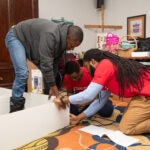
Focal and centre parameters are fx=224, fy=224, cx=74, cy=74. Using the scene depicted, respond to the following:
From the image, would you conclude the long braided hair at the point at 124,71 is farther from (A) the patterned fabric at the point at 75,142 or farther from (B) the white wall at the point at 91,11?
(B) the white wall at the point at 91,11

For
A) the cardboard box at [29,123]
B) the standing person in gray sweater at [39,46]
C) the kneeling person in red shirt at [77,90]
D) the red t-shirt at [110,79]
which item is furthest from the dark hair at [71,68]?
the red t-shirt at [110,79]

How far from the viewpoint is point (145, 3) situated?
312 centimetres

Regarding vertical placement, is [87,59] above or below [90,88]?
above

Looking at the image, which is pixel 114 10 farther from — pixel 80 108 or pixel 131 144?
pixel 131 144

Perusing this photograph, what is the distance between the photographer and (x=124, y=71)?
1355mm

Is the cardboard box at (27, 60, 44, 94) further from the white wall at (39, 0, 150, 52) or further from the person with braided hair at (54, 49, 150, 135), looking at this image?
the person with braided hair at (54, 49, 150, 135)

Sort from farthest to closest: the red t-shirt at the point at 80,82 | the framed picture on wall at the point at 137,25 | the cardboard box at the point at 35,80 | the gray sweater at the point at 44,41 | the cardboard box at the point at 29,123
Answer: the framed picture on wall at the point at 137,25 < the cardboard box at the point at 35,80 < the red t-shirt at the point at 80,82 < the gray sweater at the point at 44,41 < the cardboard box at the point at 29,123

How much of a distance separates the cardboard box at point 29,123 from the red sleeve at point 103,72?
1.12 feet

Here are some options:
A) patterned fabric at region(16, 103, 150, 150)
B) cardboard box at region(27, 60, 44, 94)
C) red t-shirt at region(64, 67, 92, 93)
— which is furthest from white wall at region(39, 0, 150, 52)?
patterned fabric at region(16, 103, 150, 150)

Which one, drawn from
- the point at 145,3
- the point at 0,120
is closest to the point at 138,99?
the point at 0,120

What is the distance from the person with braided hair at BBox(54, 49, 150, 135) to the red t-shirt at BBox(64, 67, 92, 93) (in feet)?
1.48

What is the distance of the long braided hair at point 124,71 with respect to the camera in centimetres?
135

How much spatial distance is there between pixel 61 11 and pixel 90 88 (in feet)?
7.71

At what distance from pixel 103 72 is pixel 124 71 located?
142mm
